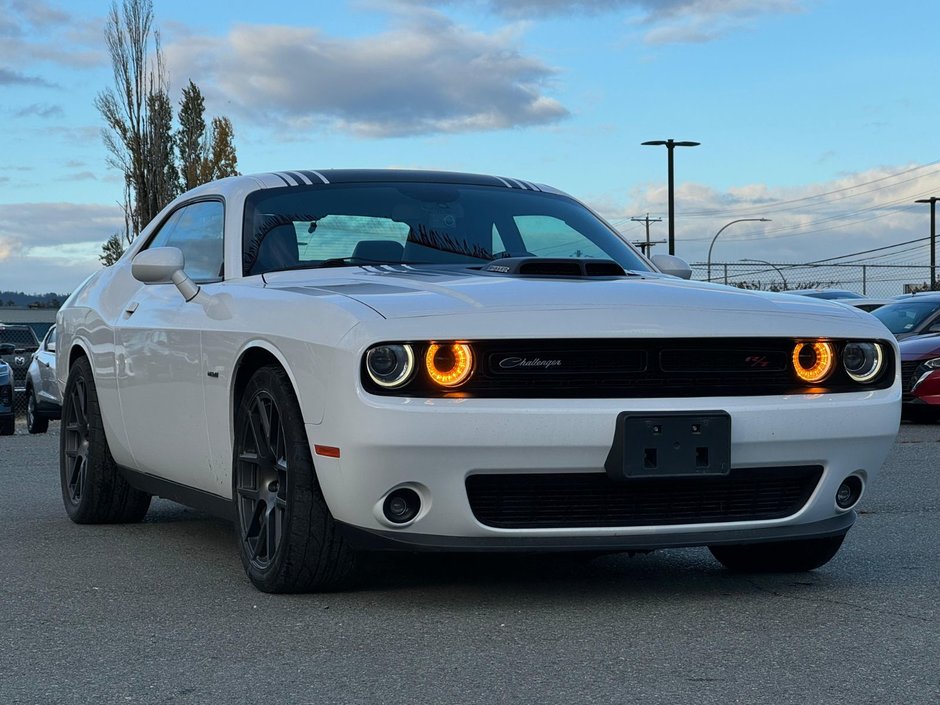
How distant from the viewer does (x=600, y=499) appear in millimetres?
4480

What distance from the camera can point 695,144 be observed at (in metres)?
38.0

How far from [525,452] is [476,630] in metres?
0.54

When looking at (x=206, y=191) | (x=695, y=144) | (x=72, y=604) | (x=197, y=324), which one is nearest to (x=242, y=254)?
(x=197, y=324)

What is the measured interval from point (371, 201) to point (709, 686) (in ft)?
9.38

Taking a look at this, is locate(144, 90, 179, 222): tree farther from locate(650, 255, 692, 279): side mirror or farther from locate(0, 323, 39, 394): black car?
locate(650, 255, 692, 279): side mirror

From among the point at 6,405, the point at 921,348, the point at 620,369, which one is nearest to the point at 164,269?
the point at 620,369

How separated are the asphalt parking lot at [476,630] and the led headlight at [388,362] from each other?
74 cm

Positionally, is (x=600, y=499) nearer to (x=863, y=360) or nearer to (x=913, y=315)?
(x=863, y=360)

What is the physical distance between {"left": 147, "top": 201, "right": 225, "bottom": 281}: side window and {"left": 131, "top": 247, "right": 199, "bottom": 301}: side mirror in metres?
0.14

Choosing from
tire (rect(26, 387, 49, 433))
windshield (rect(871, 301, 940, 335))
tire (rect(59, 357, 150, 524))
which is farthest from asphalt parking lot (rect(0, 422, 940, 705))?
tire (rect(26, 387, 49, 433))

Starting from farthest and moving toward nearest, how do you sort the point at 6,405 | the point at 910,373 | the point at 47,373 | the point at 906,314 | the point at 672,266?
1. the point at 906,314
2. the point at 6,405
3. the point at 47,373
4. the point at 910,373
5. the point at 672,266

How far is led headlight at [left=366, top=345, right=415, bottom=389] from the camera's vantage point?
432cm

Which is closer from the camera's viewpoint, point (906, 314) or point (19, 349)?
point (906, 314)

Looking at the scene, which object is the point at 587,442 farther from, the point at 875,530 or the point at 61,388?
the point at 61,388
